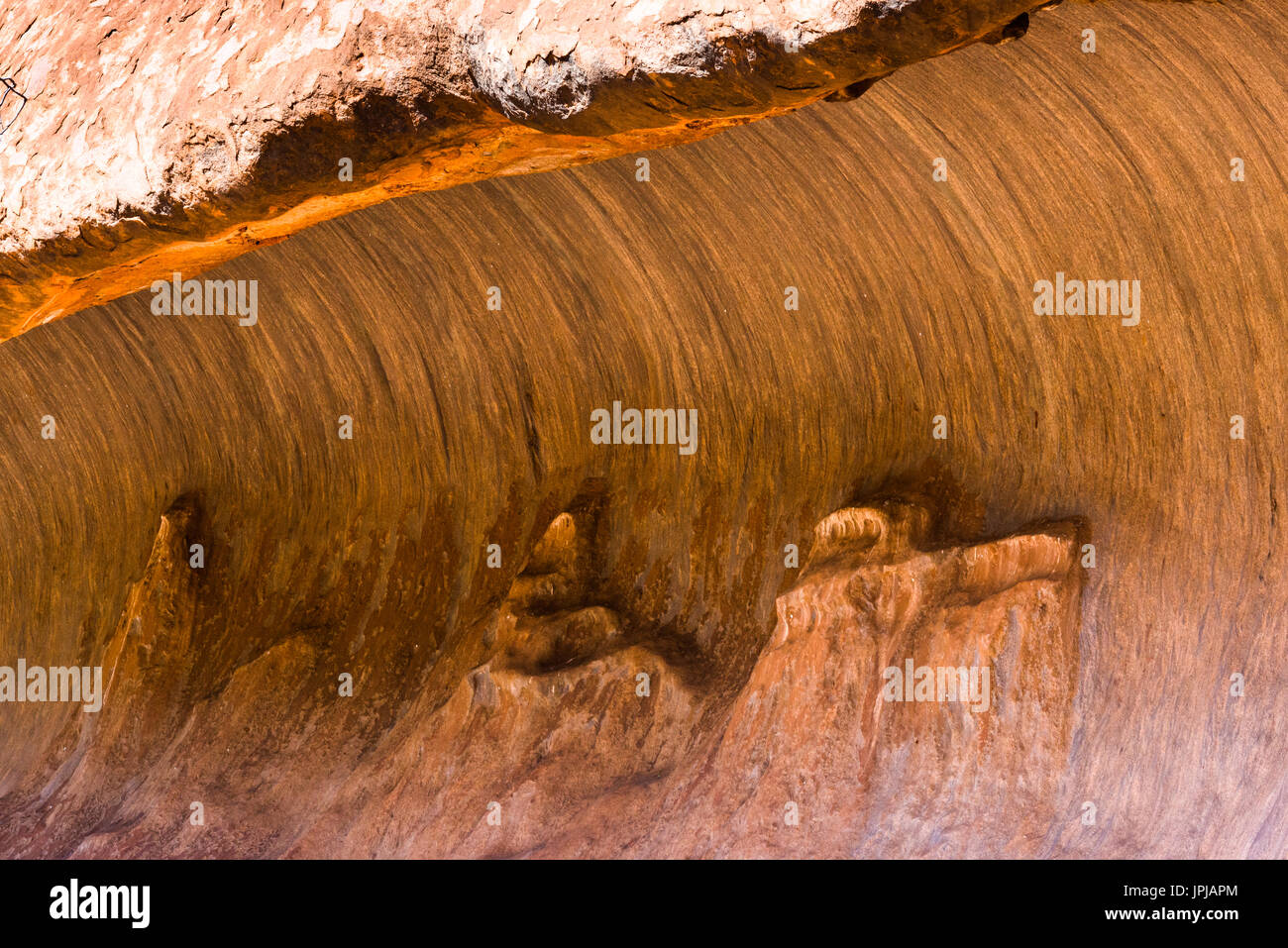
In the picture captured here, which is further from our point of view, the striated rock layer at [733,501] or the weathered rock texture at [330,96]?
the striated rock layer at [733,501]

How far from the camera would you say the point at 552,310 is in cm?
553

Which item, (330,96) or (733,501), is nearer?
(330,96)

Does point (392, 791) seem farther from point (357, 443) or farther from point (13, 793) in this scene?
point (13, 793)

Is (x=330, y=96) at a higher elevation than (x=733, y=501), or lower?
higher

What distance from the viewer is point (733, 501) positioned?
515 centimetres

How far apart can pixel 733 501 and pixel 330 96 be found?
2557mm

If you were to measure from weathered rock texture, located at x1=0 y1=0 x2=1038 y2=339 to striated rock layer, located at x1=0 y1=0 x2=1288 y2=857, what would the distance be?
140 centimetres

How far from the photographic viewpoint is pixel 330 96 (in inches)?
123

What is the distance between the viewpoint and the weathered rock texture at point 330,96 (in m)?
2.67

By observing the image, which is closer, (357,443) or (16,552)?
(357,443)

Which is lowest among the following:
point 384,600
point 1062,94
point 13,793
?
point 13,793

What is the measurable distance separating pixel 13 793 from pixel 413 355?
10.3 feet

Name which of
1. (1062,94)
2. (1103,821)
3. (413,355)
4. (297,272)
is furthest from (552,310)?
(1103,821)

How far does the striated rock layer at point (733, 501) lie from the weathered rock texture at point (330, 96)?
1.40m
